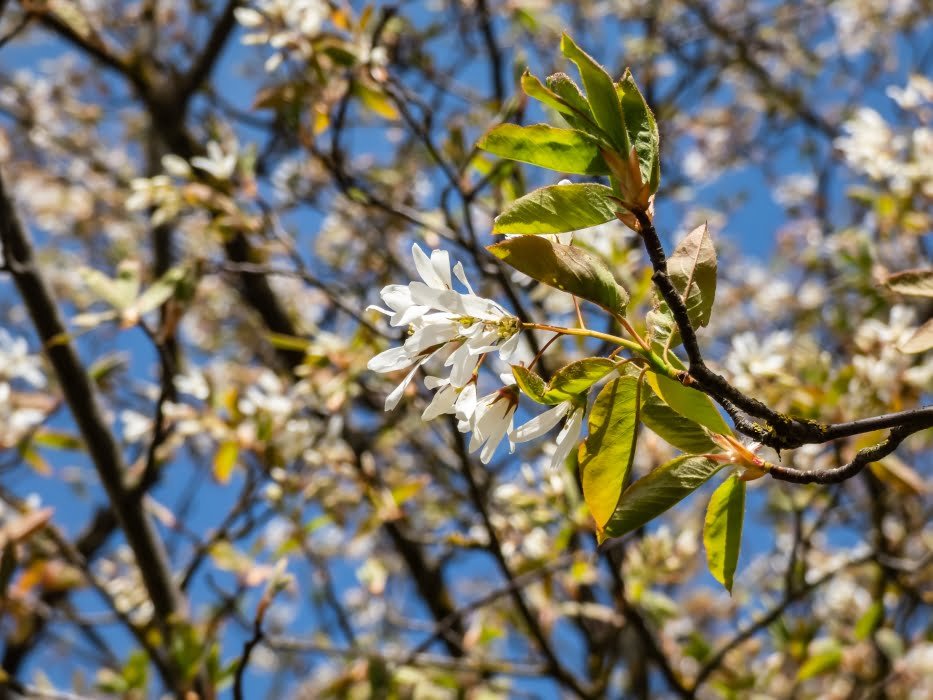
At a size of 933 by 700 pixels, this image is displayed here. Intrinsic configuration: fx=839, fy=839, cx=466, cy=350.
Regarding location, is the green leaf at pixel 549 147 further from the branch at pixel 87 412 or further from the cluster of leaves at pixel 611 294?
the branch at pixel 87 412

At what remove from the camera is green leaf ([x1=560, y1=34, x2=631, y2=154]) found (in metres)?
0.63

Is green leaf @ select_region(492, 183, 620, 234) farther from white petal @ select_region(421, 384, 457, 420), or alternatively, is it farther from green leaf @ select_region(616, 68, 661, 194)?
white petal @ select_region(421, 384, 457, 420)

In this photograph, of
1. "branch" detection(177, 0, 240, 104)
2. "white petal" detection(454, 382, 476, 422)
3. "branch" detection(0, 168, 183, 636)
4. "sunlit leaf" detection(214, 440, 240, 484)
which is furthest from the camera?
"branch" detection(177, 0, 240, 104)

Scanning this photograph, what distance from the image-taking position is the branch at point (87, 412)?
173 centimetres

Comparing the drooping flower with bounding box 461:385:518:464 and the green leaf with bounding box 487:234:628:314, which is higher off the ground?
the green leaf with bounding box 487:234:628:314

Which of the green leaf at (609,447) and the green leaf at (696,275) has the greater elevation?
the green leaf at (696,275)

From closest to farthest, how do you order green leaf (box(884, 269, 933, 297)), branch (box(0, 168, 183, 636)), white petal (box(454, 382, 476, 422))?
1. white petal (box(454, 382, 476, 422))
2. green leaf (box(884, 269, 933, 297))
3. branch (box(0, 168, 183, 636))

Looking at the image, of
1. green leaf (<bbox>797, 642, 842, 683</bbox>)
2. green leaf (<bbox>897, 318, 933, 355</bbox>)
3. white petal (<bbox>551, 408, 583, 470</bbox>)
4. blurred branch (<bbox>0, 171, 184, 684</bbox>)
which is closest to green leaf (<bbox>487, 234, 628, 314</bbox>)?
white petal (<bbox>551, 408, 583, 470</bbox>)

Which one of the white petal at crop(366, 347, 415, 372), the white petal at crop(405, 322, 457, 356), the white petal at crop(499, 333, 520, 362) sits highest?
the white petal at crop(366, 347, 415, 372)

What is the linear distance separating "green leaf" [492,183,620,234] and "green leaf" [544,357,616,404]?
109 mm

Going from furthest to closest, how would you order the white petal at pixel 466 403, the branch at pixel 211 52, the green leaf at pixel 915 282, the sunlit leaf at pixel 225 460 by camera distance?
1. the branch at pixel 211 52
2. the sunlit leaf at pixel 225 460
3. the green leaf at pixel 915 282
4. the white petal at pixel 466 403

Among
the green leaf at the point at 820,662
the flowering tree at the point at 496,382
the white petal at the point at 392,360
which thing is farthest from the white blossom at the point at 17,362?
the green leaf at the point at 820,662

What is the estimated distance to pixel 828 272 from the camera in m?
3.65

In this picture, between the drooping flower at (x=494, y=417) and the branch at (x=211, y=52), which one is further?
the branch at (x=211, y=52)
